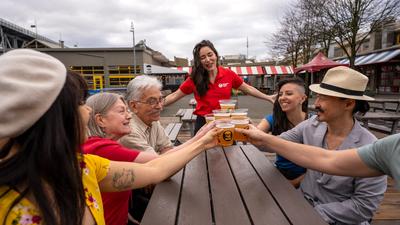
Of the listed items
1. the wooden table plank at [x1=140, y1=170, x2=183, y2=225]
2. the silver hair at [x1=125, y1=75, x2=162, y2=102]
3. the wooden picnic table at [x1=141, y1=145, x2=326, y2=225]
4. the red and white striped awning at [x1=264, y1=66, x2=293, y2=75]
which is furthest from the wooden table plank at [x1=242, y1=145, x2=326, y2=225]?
the red and white striped awning at [x1=264, y1=66, x2=293, y2=75]

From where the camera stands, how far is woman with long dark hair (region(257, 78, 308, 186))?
101 inches

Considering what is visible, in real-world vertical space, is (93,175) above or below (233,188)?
above

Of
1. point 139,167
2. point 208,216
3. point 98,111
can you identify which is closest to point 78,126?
point 139,167

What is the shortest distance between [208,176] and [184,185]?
8.1 inches

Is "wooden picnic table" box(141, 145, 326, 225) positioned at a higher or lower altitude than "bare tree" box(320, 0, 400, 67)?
lower

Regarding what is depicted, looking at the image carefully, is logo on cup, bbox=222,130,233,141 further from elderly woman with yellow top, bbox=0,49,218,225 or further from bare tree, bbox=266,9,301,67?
bare tree, bbox=266,9,301,67

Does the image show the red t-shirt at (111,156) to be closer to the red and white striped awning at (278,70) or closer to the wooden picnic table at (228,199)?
the wooden picnic table at (228,199)

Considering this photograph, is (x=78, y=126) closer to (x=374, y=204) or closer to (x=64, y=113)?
(x=64, y=113)

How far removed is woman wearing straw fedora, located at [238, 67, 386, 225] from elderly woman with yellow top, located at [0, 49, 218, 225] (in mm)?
1305

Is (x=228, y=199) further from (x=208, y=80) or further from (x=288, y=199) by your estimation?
(x=208, y=80)

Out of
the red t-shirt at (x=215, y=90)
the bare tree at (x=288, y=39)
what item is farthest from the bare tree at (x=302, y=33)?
the red t-shirt at (x=215, y=90)

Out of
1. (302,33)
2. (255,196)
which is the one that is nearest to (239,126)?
(255,196)

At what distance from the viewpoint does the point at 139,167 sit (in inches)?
55.3

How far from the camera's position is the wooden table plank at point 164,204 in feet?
4.21
